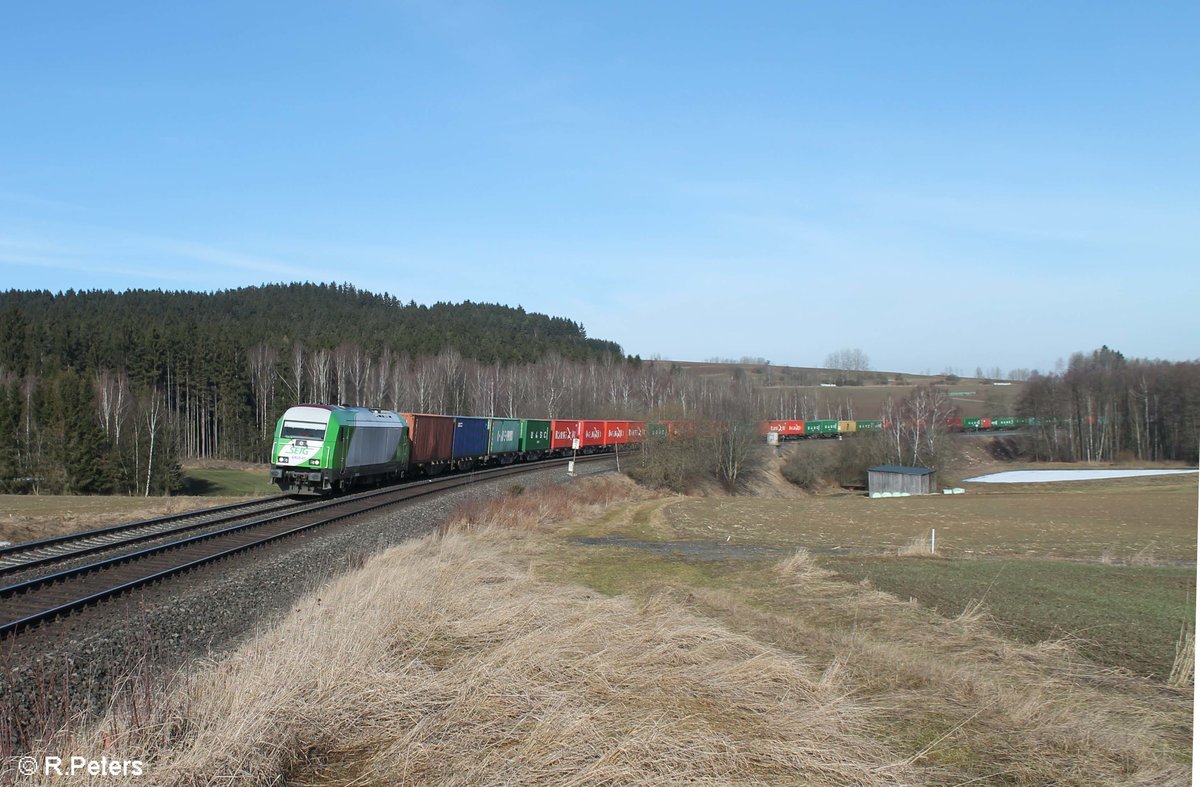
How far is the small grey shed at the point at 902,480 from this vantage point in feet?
185

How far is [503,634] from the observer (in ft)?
24.4

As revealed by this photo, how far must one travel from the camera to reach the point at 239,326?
10044 centimetres

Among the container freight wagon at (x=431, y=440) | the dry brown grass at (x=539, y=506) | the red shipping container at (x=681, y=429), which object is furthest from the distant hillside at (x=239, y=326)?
the dry brown grass at (x=539, y=506)

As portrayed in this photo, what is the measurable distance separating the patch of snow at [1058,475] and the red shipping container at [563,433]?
34.4m

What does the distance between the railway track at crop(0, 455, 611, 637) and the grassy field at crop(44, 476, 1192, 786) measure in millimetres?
3548

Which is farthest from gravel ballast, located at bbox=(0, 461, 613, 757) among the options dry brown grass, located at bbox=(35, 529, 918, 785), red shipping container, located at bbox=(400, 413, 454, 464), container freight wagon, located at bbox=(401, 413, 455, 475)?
container freight wagon, located at bbox=(401, 413, 455, 475)

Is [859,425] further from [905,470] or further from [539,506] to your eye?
[539,506]

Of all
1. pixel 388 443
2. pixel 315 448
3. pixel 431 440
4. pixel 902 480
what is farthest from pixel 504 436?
pixel 902 480

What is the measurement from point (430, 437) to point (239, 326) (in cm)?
7254

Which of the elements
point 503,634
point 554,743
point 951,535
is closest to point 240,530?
point 503,634

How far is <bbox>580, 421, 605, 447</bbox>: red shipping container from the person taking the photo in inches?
2474

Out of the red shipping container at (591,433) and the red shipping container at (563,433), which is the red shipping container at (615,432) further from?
the red shipping container at (563,433)

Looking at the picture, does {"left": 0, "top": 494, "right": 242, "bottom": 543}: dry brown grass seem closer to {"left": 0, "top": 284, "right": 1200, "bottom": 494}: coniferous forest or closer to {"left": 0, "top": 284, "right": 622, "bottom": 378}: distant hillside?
{"left": 0, "top": 284, "right": 1200, "bottom": 494}: coniferous forest

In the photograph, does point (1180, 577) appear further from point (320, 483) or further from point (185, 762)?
point (320, 483)
